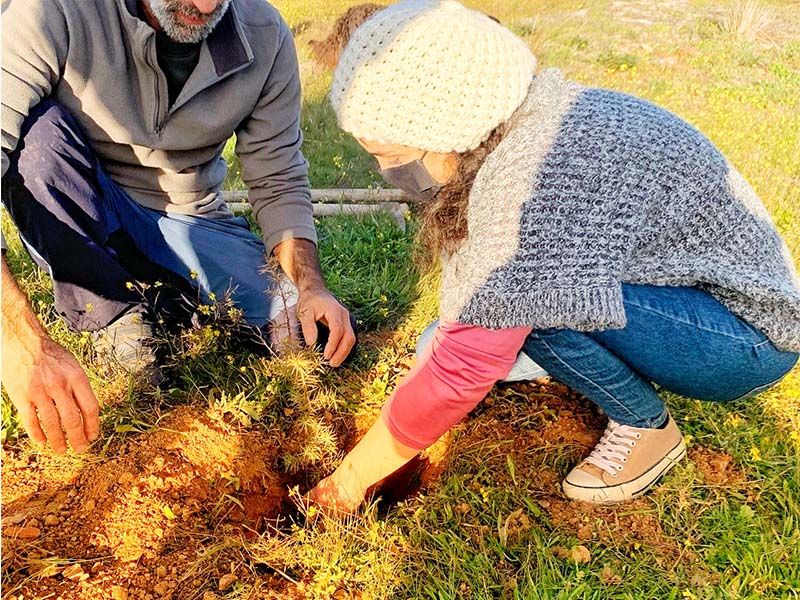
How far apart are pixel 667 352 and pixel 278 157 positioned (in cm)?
154

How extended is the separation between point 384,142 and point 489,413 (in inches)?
43.7

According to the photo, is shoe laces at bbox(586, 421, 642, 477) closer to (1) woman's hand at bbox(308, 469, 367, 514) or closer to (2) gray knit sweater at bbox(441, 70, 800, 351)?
(2) gray knit sweater at bbox(441, 70, 800, 351)

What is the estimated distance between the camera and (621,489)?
6.62 feet

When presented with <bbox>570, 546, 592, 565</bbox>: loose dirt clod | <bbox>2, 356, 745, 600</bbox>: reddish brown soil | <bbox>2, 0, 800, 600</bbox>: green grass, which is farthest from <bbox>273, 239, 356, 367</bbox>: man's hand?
<bbox>570, 546, 592, 565</bbox>: loose dirt clod

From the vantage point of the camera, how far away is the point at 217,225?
2631 mm

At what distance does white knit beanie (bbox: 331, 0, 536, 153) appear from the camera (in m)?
1.42

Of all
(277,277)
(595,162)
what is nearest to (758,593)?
(595,162)

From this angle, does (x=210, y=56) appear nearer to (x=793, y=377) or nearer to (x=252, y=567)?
(x=252, y=567)

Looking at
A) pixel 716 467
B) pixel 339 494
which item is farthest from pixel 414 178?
pixel 716 467

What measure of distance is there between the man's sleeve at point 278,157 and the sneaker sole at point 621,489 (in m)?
1.26

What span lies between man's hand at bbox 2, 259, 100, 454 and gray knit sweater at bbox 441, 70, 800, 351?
87cm

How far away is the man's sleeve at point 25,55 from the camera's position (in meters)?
1.95

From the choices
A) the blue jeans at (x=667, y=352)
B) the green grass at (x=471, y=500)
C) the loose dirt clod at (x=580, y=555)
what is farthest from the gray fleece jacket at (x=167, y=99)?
the loose dirt clod at (x=580, y=555)

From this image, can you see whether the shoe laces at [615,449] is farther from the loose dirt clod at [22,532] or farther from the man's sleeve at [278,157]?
the loose dirt clod at [22,532]
